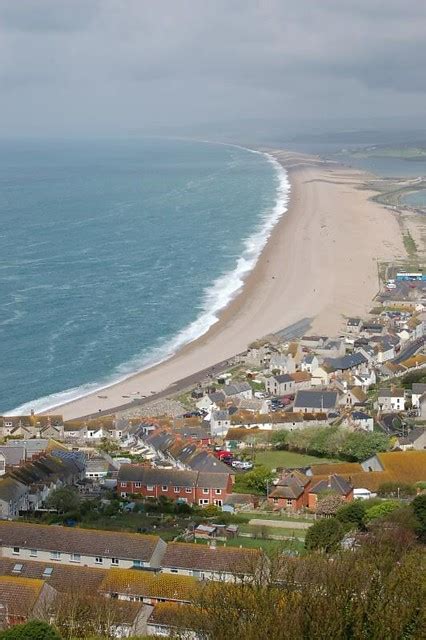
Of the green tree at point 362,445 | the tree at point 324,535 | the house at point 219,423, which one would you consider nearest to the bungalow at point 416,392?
the green tree at point 362,445

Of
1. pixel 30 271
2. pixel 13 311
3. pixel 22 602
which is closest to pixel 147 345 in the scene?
pixel 13 311

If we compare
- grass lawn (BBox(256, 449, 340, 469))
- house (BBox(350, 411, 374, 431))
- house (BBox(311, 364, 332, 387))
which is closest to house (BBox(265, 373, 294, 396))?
house (BBox(311, 364, 332, 387))

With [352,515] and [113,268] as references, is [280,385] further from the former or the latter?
[113,268]

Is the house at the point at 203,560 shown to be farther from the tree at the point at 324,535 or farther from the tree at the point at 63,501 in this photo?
the tree at the point at 63,501

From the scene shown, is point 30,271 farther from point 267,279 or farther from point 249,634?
point 249,634

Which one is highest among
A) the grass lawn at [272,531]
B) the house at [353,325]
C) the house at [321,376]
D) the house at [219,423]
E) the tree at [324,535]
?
the tree at [324,535]

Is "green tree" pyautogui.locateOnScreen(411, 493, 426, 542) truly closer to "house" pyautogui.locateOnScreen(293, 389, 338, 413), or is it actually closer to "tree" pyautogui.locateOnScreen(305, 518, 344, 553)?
"tree" pyautogui.locateOnScreen(305, 518, 344, 553)
